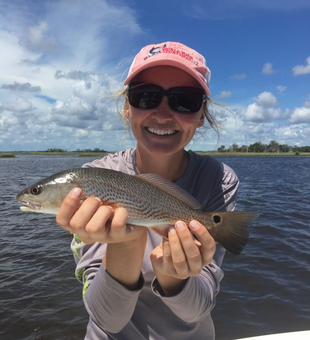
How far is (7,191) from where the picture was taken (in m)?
26.0

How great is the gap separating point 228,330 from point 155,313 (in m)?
4.56

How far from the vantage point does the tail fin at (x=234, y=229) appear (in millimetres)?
2777

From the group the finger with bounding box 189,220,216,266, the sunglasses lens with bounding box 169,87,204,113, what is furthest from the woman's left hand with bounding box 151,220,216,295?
the sunglasses lens with bounding box 169,87,204,113

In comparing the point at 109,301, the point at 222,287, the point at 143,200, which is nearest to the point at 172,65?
the point at 143,200

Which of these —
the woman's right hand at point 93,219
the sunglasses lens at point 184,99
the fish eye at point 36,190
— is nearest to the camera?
the woman's right hand at point 93,219

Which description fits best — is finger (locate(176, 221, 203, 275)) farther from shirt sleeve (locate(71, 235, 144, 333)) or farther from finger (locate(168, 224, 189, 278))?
shirt sleeve (locate(71, 235, 144, 333))

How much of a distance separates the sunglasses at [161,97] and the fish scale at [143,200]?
2.73 ft

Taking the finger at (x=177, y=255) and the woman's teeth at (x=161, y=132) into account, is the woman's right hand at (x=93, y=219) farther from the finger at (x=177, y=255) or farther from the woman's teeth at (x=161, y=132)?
the woman's teeth at (x=161, y=132)

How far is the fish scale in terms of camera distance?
281 centimetres

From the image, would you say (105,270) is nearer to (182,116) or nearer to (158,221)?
(158,221)

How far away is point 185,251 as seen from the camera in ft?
8.57

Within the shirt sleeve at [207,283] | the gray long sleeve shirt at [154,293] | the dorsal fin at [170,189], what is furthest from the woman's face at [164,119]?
the shirt sleeve at [207,283]

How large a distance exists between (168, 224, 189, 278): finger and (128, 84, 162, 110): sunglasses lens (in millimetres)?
1458

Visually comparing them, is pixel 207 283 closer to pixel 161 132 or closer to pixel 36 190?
pixel 161 132
